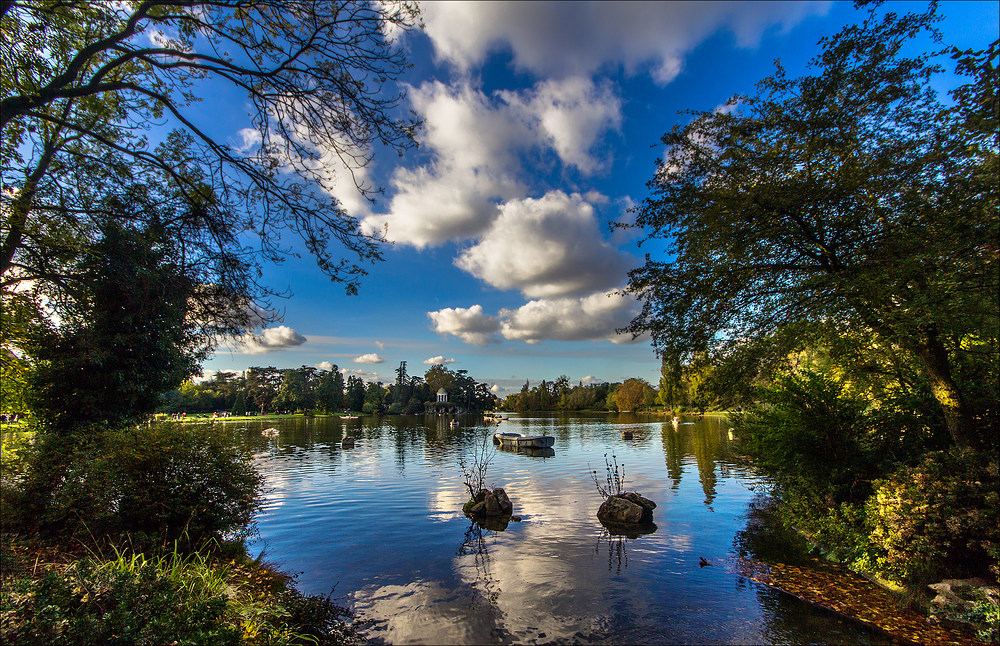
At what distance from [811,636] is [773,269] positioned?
7.32 m

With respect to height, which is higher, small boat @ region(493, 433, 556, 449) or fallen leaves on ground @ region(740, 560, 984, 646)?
fallen leaves on ground @ region(740, 560, 984, 646)

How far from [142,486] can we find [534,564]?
8.66 meters

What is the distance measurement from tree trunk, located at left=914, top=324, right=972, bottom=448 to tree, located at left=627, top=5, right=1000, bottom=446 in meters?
0.02

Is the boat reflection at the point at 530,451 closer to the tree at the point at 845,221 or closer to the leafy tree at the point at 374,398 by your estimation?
the tree at the point at 845,221

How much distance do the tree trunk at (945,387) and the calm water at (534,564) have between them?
14.3 ft

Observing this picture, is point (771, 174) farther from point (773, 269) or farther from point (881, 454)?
point (881, 454)

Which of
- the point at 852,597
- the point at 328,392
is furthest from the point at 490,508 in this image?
the point at 328,392

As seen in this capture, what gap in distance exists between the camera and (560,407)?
139 meters

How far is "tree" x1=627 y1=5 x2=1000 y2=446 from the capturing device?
21.9 feet

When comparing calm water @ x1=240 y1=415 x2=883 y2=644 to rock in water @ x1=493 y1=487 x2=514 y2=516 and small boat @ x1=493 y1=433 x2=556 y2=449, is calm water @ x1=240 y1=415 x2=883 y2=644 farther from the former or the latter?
small boat @ x1=493 y1=433 x2=556 y2=449

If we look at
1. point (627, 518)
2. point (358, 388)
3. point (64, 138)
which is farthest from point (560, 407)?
point (64, 138)

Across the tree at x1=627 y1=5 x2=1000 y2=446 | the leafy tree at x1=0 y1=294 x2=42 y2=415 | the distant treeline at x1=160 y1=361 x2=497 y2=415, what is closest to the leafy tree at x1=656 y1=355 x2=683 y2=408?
the tree at x1=627 y1=5 x2=1000 y2=446

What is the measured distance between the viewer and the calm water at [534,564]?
280 inches

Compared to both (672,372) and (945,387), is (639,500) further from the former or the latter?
(945,387)
